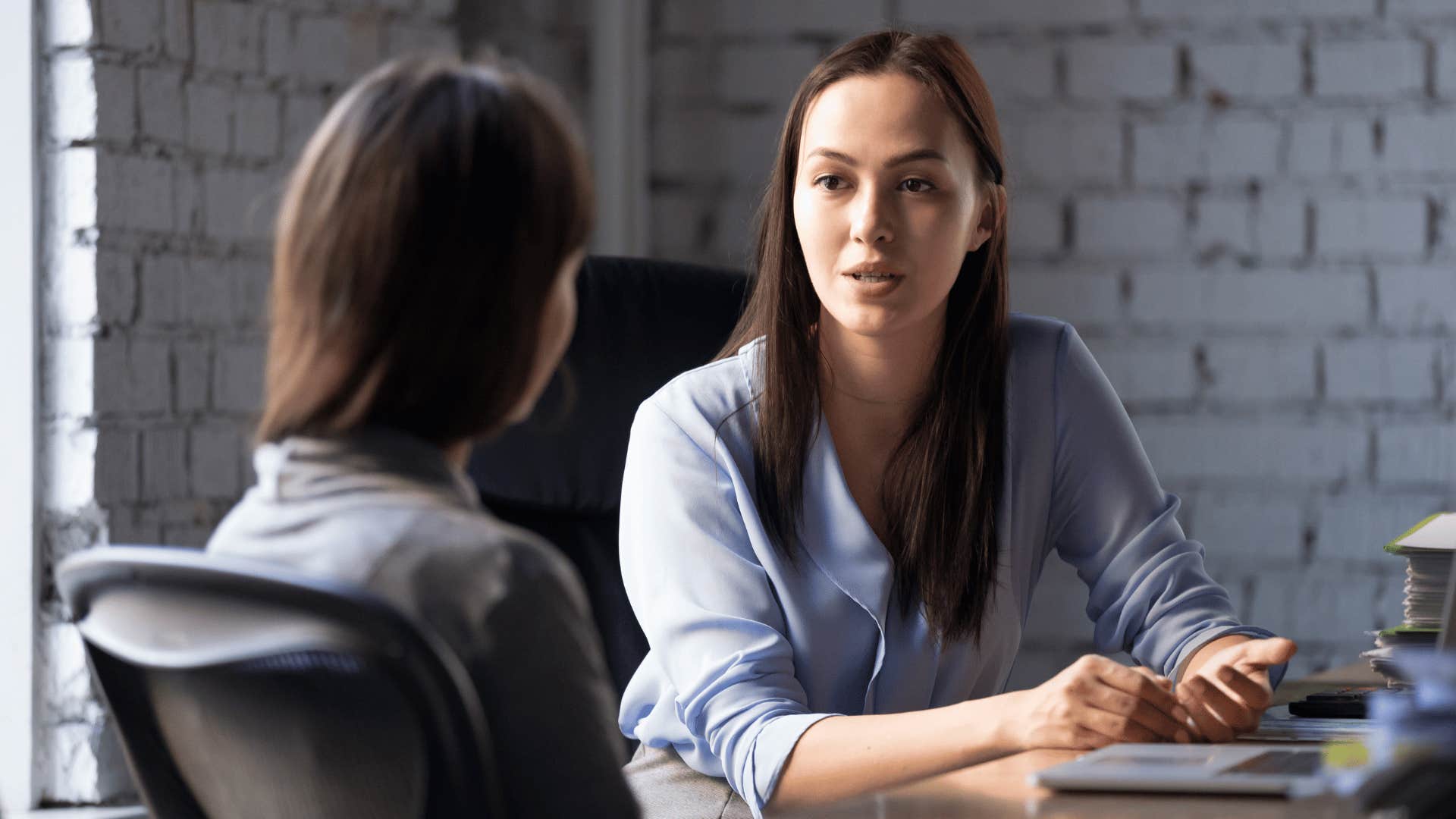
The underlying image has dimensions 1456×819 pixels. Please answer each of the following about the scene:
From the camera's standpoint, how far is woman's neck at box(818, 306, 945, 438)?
1454 mm

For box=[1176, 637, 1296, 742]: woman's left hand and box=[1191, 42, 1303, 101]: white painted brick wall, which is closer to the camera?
box=[1176, 637, 1296, 742]: woman's left hand

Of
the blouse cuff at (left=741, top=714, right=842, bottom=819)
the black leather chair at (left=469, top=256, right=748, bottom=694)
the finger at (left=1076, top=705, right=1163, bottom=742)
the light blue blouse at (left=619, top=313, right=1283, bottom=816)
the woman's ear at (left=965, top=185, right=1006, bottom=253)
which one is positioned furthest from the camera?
the black leather chair at (left=469, top=256, right=748, bottom=694)

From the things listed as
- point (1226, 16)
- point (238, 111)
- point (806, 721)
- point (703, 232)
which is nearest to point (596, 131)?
point (703, 232)

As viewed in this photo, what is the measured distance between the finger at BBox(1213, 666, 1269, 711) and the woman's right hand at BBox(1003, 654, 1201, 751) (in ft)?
0.25

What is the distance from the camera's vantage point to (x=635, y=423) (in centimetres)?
143

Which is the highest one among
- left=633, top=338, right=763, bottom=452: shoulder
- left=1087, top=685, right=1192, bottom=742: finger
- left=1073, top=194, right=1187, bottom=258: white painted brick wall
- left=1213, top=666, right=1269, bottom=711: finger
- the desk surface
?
left=1073, top=194, right=1187, bottom=258: white painted brick wall

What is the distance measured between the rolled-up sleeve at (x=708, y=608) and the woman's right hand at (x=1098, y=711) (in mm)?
174

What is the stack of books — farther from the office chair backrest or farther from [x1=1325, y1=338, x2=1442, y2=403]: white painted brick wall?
[x1=1325, y1=338, x2=1442, y2=403]: white painted brick wall

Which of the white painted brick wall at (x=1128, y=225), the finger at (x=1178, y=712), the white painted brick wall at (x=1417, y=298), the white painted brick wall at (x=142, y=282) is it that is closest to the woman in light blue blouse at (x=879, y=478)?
the finger at (x=1178, y=712)

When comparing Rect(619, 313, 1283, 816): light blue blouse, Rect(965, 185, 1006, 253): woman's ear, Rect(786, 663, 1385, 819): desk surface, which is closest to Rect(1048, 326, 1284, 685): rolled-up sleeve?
Rect(619, 313, 1283, 816): light blue blouse

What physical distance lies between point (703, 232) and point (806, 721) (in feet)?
4.98

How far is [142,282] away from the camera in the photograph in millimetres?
1801

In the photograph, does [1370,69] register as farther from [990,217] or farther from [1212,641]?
[1212,641]

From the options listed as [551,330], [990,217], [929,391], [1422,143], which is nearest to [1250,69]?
[1422,143]
